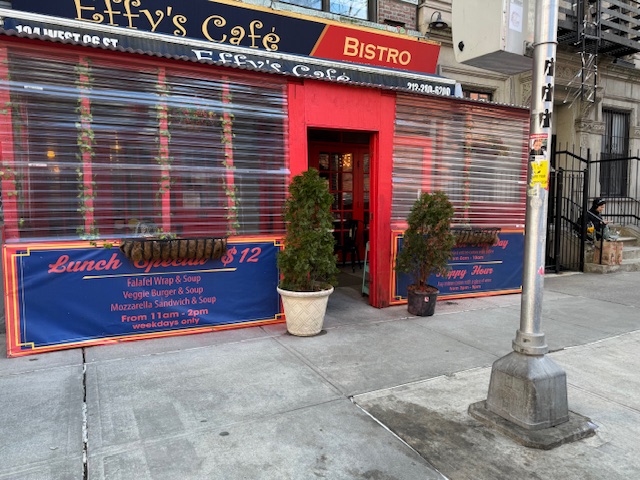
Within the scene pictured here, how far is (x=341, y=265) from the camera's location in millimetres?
9703

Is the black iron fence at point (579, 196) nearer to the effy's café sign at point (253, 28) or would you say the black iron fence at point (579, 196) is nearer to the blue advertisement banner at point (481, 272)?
the blue advertisement banner at point (481, 272)

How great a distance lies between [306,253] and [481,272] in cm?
358

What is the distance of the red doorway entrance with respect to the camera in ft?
30.1

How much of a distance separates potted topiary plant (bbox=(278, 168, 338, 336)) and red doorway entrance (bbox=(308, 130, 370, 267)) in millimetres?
3952

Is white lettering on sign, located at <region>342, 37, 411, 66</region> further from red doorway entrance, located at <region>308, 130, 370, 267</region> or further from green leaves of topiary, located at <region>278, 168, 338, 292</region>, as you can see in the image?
green leaves of topiary, located at <region>278, 168, 338, 292</region>

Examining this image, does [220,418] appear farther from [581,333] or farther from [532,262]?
[581,333]

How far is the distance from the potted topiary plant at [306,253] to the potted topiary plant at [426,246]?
1343mm

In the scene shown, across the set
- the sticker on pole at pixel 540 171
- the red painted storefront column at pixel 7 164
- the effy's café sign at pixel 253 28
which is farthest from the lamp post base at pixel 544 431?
the effy's café sign at pixel 253 28

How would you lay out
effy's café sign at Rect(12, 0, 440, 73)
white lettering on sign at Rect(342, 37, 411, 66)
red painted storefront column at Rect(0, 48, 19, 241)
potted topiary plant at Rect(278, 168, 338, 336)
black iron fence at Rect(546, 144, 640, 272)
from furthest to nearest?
1. black iron fence at Rect(546, 144, 640, 272)
2. white lettering on sign at Rect(342, 37, 411, 66)
3. effy's café sign at Rect(12, 0, 440, 73)
4. potted topiary plant at Rect(278, 168, 338, 336)
5. red painted storefront column at Rect(0, 48, 19, 241)

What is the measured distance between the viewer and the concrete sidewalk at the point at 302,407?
269 centimetres

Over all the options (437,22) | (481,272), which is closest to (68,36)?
(481,272)

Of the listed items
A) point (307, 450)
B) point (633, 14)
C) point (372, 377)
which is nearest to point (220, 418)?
point (307, 450)

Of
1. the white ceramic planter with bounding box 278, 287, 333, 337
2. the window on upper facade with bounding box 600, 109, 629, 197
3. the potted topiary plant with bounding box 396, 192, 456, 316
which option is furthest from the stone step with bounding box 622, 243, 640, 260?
the white ceramic planter with bounding box 278, 287, 333, 337

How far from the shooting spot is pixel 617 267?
985cm
